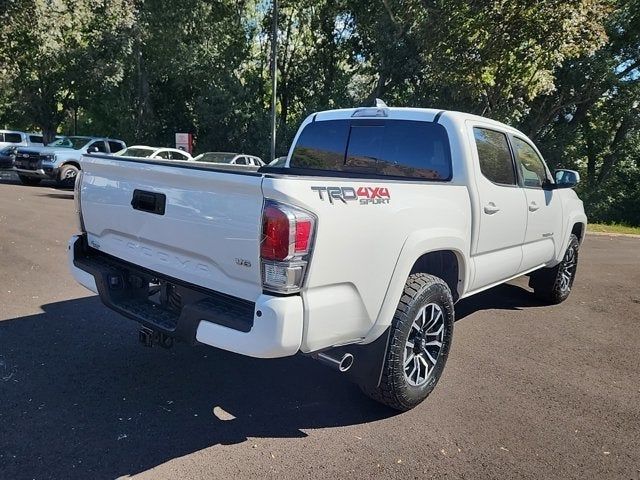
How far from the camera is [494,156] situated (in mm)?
4387

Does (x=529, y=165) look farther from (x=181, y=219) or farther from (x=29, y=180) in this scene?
(x=29, y=180)

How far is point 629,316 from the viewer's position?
601 cm

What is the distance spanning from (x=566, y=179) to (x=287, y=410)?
13.1 feet

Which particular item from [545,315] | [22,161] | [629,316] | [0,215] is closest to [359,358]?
[545,315]

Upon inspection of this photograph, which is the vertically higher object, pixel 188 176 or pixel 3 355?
pixel 188 176

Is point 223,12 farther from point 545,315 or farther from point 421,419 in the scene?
point 421,419

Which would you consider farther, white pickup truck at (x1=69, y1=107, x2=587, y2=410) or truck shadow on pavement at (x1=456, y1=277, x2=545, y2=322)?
truck shadow on pavement at (x1=456, y1=277, x2=545, y2=322)

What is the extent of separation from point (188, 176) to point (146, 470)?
1.58 metres

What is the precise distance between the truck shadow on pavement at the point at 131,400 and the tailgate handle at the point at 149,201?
129 cm

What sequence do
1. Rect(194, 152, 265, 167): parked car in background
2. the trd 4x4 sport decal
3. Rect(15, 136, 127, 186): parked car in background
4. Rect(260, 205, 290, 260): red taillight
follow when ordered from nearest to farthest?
Rect(260, 205, 290, 260): red taillight < the trd 4x4 sport decal < Rect(194, 152, 265, 167): parked car in background < Rect(15, 136, 127, 186): parked car in background

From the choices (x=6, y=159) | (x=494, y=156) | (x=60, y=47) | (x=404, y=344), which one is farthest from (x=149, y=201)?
(x=60, y=47)

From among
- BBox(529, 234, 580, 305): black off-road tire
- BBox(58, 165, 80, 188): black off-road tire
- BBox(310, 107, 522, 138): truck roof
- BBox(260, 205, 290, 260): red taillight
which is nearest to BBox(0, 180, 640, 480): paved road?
BBox(529, 234, 580, 305): black off-road tire

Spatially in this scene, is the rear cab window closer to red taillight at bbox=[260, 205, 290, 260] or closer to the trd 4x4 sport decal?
the trd 4x4 sport decal

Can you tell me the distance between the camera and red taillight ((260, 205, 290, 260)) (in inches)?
96.5
